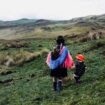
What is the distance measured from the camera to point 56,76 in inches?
1046

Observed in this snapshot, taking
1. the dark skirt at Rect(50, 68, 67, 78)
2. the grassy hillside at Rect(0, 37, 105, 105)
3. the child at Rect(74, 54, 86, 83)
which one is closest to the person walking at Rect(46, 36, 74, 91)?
the dark skirt at Rect(50, 68, 67, 78)

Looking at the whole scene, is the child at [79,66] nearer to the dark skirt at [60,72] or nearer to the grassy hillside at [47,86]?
the grassy hillside at [47,86]

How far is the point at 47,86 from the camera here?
3045cm

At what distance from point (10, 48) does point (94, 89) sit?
3361 centimetres

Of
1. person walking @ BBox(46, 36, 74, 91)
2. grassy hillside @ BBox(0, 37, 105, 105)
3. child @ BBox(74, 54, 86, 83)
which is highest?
person walking @ BBox(46, 36, 74, 91)

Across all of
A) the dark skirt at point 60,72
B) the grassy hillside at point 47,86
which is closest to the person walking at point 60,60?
the dark skirt at point 60,72

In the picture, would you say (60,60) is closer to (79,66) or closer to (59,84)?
(59,84)

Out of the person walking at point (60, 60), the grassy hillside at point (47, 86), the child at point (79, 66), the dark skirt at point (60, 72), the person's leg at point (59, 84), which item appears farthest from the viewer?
the child at point (79, 66)

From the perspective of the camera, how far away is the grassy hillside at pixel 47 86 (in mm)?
24906

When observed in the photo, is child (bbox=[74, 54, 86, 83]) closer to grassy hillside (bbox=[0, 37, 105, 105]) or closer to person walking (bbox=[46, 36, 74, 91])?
grassy hillside (bbox=[0, 37, 105, 105])

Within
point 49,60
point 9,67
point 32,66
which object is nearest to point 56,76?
point 49,60

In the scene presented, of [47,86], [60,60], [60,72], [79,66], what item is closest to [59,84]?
[60,72]

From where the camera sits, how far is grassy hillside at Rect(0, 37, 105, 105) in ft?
81.7

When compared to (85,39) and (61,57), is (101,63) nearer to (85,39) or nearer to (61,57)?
(61,57)
